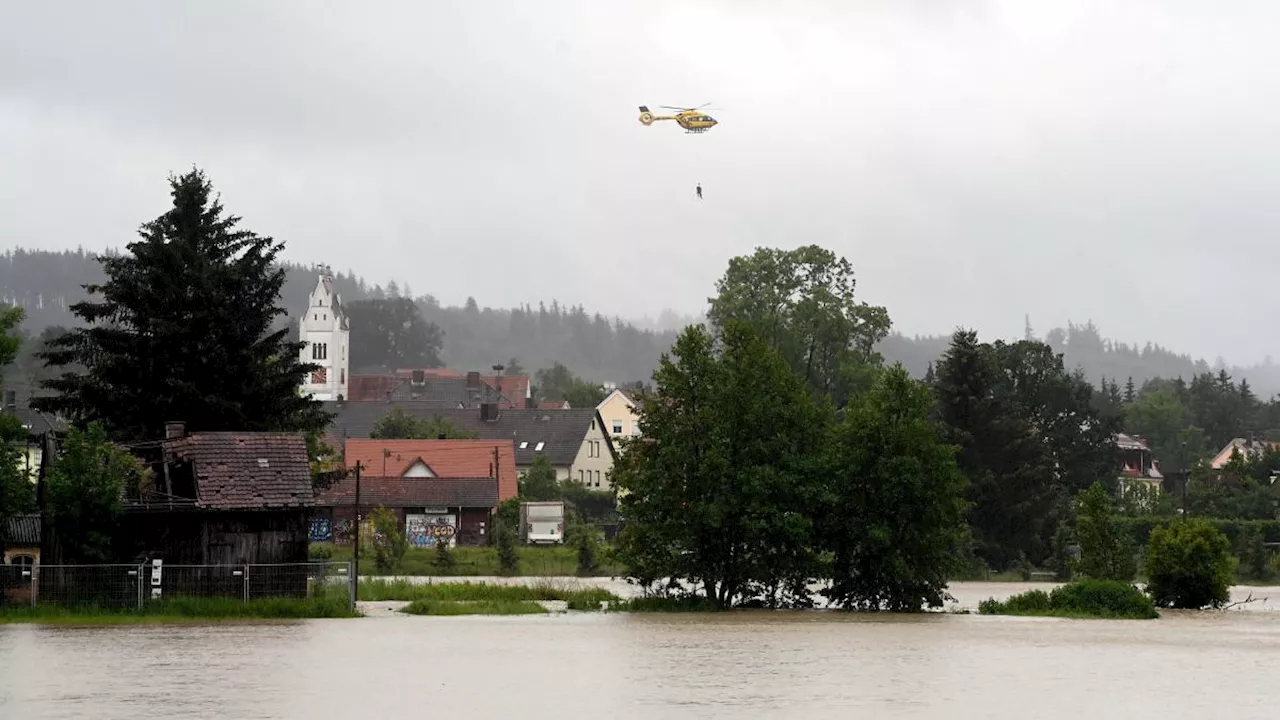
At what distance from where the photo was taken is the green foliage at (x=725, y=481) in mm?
→ 55625

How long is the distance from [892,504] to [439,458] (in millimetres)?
65759

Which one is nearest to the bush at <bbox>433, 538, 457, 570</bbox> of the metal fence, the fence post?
the fence post

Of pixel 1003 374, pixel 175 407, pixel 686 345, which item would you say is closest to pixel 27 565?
pixel 175 407

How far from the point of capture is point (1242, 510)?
371 ft

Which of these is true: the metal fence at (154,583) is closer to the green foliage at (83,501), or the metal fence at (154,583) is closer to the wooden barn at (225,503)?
the wooden barn at (225,503)

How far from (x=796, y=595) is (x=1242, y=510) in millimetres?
65438

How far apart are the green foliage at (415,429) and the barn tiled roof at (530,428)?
117 inches

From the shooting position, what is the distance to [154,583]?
163ft

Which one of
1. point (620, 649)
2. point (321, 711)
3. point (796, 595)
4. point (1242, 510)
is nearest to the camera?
point (321, 711)

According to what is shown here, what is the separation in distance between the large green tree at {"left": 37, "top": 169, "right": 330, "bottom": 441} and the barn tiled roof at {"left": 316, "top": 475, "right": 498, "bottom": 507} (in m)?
34.7

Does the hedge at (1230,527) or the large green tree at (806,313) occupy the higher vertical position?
the large green tree at (806,313)

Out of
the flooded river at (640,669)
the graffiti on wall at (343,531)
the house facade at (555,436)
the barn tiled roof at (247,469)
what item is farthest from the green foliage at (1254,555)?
the barn tiled roof at (247,469)

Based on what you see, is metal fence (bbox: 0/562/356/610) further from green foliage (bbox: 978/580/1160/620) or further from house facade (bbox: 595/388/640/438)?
house facade (bbox: 595/388/640/438)

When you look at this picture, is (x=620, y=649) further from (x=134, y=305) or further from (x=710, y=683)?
(x=134, y=305)
